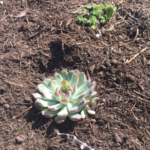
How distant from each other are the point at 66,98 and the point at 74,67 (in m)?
0.69

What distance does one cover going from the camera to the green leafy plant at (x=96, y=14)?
9.59 ft

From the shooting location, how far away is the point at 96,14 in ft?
9.75

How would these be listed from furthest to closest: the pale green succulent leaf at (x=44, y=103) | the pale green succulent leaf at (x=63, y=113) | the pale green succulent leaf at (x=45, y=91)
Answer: the pale green succulent leaf at (x=45, y=91) → the pale green succulent leaf at (x=44, y=103) → the pale green succulent leaf at (x=63, y=113)

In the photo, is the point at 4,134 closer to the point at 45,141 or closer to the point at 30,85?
the point at 45,141

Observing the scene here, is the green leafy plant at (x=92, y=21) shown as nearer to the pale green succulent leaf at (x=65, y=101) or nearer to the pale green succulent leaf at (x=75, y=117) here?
the pale green succulent leaf at (x=65, y=101)

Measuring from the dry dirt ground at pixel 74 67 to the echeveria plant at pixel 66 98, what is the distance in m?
Result: 0.16

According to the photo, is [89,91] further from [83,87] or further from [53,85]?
[53,85]

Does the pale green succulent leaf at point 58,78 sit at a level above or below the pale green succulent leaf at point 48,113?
above

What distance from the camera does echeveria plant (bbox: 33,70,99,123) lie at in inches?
84.0

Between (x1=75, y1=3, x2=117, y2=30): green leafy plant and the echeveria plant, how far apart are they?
119 centimetres

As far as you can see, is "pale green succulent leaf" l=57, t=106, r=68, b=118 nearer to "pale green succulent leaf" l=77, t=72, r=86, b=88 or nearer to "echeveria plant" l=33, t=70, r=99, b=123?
"echeveria plant" l=33, t=70, r=99, b=123

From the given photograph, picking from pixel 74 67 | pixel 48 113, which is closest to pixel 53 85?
pixel 48 113

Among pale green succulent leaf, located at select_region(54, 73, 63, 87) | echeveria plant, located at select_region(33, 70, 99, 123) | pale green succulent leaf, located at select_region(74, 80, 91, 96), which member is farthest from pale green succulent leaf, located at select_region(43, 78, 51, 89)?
pale green succulent leaf, located at select_region(74, 80, 91, 96)

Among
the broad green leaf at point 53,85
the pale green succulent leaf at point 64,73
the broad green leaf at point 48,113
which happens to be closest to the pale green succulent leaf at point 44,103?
the broad green leaf at point 48,113
